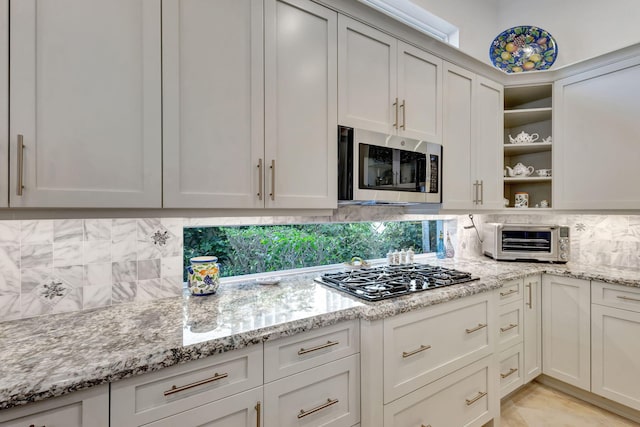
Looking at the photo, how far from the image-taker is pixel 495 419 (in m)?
1.86

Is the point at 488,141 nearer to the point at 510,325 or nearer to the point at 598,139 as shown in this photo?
the point at 598,139

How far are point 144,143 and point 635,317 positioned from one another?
2.80m

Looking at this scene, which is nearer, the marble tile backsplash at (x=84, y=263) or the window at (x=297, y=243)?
the marble tile backsplash at (x=84, y=263)

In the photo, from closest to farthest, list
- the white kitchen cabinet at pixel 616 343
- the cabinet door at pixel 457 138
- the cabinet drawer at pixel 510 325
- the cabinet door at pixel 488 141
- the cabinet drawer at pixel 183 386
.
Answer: the cabinet drawer at pixel 183 386 → the white kitchen cabinet at pixel 616 343 → the cabinet drawer at pixel 510 325 → the cabinet door at pixel 457 138 → the cabinet door at pixel 488 141

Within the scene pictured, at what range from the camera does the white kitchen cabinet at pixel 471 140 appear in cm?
216

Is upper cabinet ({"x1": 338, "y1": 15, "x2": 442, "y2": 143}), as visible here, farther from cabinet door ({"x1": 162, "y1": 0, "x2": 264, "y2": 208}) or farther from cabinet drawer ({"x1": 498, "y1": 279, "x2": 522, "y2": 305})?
cabinet drawer ({"x1": 498, "y1": 279, "x2": 522, "y2": 305})

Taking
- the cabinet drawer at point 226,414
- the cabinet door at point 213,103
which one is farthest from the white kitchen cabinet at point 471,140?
the cabinet drawer at point 226,414

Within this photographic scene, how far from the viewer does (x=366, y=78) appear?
1743mm

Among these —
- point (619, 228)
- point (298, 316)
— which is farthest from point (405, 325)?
point (619, 228)

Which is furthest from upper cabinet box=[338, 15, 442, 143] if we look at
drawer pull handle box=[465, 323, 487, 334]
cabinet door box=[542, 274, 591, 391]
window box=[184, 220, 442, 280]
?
cabinet door box=[542, 274, 591, 391]

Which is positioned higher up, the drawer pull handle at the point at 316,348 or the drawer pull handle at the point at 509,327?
the drawer pull handle at the point at 316,348

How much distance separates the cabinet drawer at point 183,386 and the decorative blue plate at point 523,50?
116 inches

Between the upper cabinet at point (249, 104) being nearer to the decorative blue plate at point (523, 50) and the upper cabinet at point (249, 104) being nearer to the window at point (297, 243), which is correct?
the window at point (297, 243)

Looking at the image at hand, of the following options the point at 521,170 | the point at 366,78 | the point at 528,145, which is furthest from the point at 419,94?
the point at 521,170
